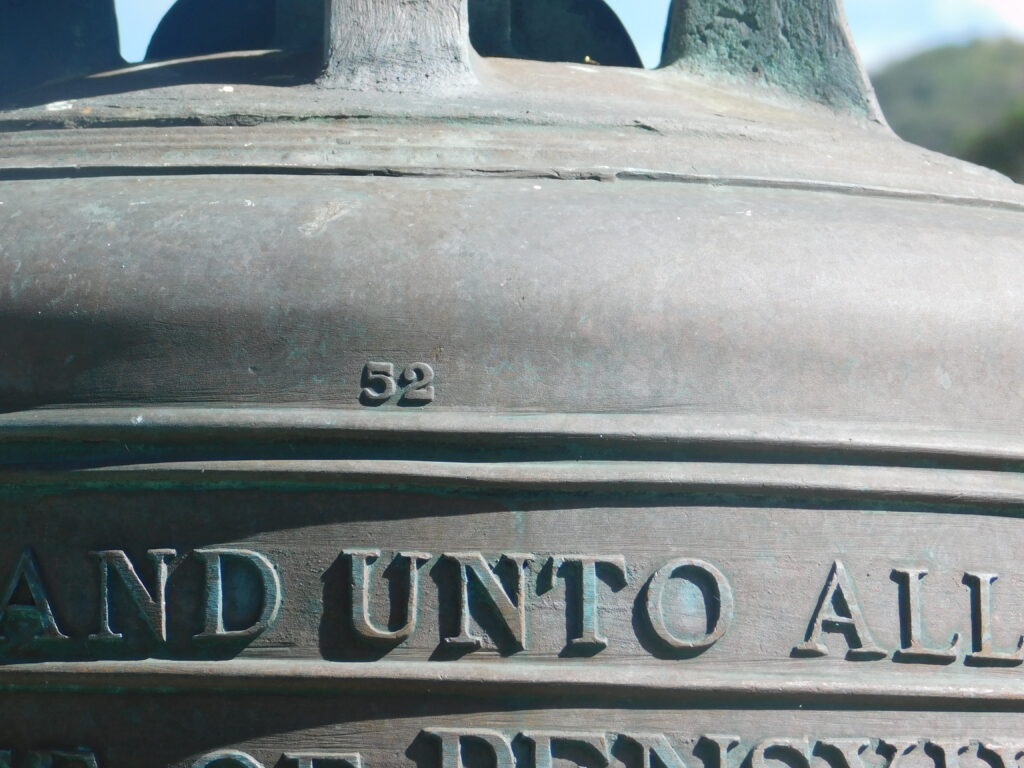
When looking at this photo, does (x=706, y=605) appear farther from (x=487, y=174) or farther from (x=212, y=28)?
(x=212, y=28)

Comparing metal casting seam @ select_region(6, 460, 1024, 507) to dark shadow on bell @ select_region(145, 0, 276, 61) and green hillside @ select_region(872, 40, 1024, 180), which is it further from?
green hillside @ select_region(872, 40, 1024, 180)

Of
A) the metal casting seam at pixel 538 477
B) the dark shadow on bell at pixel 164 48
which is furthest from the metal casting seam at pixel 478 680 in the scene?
the dark shadow on bell at pixel 164 48

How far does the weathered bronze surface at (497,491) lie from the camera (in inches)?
57.1

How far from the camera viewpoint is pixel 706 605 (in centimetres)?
147

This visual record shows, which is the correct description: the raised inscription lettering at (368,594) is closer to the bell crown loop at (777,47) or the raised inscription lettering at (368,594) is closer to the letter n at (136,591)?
the letter n at (136,591)

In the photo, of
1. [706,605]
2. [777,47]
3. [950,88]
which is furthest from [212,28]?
[950,88]

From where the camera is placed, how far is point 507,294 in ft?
4.88

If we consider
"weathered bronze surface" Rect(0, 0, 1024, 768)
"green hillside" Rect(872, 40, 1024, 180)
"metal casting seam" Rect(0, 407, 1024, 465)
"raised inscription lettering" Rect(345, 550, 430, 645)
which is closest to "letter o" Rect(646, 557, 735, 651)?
"weathered bronze surface" Rect(0, 0, 1024, 768)

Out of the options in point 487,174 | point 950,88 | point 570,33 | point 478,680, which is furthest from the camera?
point 950,88

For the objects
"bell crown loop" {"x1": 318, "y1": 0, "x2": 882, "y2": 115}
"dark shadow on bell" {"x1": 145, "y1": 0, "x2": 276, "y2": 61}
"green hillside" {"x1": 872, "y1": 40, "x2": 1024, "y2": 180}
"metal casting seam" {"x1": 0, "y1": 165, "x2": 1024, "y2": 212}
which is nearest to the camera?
"metal casting seam" {"x1": 0, "y1": 165, "x2": 1024, "y2": 212}

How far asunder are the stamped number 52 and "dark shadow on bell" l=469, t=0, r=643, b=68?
102 centimetres

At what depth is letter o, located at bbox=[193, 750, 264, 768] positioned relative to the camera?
1447 mm

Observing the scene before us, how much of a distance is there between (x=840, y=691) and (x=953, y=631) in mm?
139

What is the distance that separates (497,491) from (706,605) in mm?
223
